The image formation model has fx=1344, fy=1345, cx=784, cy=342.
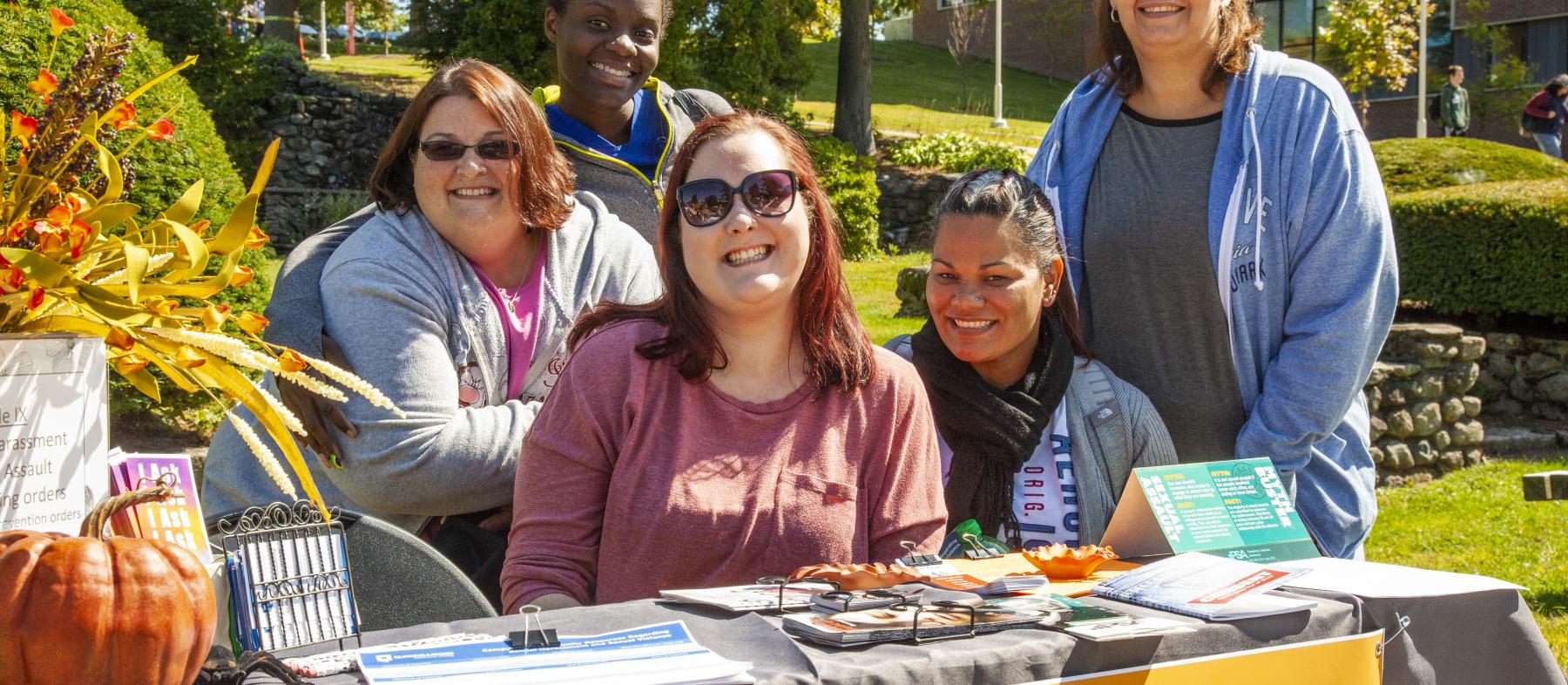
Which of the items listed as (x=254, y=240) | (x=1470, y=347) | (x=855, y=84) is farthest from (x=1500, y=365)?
(x=855, y=84)

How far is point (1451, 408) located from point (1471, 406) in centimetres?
22

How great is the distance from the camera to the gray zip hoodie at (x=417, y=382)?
108 inches

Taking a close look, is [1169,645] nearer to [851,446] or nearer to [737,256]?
[851,446]

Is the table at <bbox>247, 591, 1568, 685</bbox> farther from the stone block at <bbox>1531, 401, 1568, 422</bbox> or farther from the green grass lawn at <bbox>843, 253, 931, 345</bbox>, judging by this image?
the stone block at <bbox>1531, 401, 1568, 422</bbox>

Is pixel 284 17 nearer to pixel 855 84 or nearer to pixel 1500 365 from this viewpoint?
pixel 855 84

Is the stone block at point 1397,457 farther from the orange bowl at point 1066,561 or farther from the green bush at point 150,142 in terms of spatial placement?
the orange bowl at point 1066,561

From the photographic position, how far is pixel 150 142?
16.1ft

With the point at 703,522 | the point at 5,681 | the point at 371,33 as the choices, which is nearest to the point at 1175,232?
the point at 703,522

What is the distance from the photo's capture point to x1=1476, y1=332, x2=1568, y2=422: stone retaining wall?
8.98 meters

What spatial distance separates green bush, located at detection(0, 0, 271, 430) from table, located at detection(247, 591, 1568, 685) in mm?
2621

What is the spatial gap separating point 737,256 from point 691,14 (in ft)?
43.8

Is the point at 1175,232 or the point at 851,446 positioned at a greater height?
the point at 1175,232

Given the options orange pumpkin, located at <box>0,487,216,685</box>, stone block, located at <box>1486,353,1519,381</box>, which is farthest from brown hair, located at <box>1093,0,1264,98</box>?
stone block, located at <box>1486,353,1519,381</box>

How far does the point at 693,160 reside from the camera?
2514 mm
